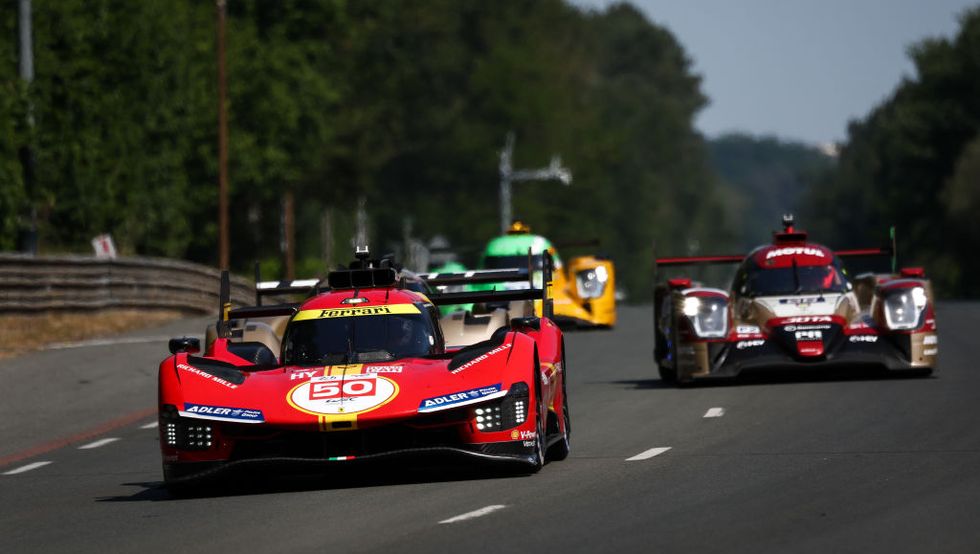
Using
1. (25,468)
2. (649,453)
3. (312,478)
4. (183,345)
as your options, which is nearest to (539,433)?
(649,453)

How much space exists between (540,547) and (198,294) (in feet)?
117

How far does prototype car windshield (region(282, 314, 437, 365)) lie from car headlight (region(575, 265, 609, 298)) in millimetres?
22604

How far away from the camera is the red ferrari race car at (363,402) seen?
1222 centimetres

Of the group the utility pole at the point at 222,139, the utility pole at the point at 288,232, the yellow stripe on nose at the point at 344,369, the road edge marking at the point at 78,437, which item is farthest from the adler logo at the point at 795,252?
the utility pole at the point at 288,232

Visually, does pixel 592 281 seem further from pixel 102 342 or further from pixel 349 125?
pixel 349 125

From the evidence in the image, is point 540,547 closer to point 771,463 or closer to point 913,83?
point 771,463

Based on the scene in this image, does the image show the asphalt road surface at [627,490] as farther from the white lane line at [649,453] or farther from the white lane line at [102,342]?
the white lane line at [102,342]

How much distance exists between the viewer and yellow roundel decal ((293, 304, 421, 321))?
13.8 m

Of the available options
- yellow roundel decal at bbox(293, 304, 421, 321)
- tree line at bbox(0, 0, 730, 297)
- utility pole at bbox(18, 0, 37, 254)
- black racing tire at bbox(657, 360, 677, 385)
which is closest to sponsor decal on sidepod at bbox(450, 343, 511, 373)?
yellow roundel decal at bbox(293, 304, 421, 321)

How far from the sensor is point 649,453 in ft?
45.8

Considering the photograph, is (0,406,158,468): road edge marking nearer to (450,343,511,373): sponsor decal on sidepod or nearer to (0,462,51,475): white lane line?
(0,462,51,475): white lane line

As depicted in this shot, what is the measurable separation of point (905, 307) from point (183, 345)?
8.94 meters

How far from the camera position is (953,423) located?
50.6 feet

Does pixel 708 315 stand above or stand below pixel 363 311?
below
